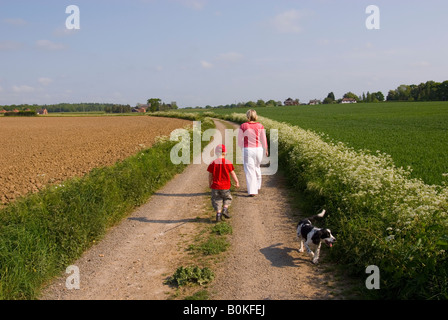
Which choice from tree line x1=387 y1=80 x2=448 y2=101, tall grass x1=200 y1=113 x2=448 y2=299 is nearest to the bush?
tall grass x1=200 y1=113 x2=448 y2=299

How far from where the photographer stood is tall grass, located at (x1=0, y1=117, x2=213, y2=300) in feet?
15.3

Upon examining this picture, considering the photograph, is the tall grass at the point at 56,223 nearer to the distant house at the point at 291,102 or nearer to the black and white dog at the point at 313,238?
the black and white dog at the point at 313,238

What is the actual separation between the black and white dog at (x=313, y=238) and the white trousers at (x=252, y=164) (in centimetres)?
355

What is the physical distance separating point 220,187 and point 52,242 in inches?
143

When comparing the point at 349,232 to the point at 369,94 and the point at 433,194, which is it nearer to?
the point at 433,194

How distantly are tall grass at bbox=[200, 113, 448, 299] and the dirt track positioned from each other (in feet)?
2.36

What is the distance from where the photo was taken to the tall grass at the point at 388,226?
409cm

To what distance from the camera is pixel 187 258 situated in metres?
5.88

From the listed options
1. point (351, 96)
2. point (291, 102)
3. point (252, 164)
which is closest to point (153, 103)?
point (291, 102)

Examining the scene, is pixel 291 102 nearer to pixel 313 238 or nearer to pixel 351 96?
pixel 351 96

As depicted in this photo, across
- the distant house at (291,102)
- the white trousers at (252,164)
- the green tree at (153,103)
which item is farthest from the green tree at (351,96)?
the white trousers at (252,164)

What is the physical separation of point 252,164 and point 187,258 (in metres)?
4.11
